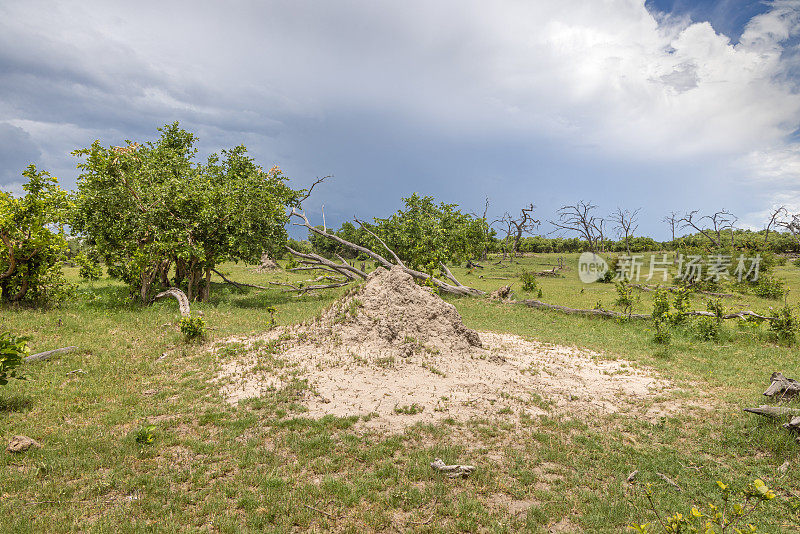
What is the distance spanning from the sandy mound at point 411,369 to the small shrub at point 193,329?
1415 mm

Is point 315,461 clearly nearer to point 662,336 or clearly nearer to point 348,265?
point 662,336

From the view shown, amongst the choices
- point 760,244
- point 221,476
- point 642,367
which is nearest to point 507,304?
point 642,367

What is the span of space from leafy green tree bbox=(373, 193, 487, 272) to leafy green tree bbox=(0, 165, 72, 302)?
18.0 metres

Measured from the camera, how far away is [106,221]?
59.1ft

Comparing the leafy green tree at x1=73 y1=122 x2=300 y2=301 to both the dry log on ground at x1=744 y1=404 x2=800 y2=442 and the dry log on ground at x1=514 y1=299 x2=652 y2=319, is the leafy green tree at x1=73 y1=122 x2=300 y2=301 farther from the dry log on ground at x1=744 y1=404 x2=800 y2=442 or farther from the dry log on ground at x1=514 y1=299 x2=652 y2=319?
the dry log on ground at x1=744 y1=404 x2=800 y2=442

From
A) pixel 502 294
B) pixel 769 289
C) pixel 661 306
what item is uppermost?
pixel 769 289

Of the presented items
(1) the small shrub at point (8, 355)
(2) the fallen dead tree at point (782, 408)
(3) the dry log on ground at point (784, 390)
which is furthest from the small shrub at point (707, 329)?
(1) the small shrub at point (8, 355)

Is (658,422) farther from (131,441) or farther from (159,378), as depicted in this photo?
(159,378)

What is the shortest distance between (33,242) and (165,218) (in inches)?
182

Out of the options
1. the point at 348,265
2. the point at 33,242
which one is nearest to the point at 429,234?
the point at 348,265

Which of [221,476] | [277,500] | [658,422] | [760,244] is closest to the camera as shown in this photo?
[277,500]

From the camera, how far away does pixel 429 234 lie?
29.7 m

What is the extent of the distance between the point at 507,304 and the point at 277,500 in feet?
64.9

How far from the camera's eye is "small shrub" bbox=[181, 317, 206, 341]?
12445 mm
